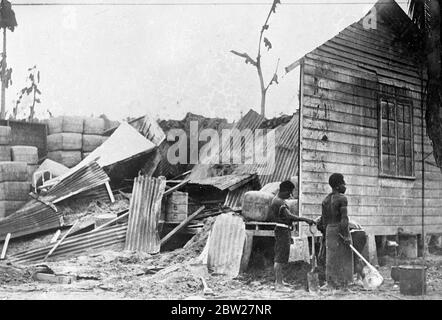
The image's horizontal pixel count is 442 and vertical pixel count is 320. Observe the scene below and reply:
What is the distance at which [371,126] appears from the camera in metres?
10.1

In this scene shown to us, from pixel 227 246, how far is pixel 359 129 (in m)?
3.60

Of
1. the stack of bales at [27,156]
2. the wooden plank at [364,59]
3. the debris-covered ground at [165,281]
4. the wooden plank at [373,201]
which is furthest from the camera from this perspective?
the stack of bales at [27,156]

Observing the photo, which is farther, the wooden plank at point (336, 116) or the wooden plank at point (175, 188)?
the wooden plank at point (175, 188)

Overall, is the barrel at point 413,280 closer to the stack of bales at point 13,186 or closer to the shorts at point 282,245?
the shorts at point 282,245

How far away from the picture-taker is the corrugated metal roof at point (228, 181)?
11793 millimetres

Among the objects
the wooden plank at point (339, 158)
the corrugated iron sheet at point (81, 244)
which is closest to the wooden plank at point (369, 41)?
the wooden plank at point (339, 158)

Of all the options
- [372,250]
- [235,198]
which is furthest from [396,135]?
[235,198]

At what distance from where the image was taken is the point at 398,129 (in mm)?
10562

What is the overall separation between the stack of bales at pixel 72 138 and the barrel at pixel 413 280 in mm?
10254

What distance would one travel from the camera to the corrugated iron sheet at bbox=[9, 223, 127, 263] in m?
10.4

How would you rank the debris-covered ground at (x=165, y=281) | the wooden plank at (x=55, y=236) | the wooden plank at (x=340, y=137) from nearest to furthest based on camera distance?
the debris-covered ground at (x=165, y=281), the wooden plank at (x=340, y=137), the wooden plank at (x=55, y=236)

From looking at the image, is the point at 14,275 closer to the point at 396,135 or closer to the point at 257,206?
the point at 257,206

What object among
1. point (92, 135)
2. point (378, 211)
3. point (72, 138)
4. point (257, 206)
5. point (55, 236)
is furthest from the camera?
point (92, 135)
